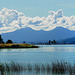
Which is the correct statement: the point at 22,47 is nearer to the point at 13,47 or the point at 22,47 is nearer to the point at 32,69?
the point at 13,47

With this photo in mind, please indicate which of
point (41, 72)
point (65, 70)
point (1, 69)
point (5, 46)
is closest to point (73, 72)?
point (65, 70)

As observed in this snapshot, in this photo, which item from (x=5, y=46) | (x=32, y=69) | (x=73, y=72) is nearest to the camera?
(x=73, y=72)

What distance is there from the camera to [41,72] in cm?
3212

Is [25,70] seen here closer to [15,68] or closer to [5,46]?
[15,68]

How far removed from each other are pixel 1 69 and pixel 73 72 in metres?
9.04

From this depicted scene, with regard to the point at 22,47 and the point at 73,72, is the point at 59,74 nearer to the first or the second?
the point at 73,72

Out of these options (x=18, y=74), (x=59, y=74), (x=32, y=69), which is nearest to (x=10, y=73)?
(x=18, y=74)

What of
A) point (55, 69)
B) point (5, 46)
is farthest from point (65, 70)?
point (5, 46)

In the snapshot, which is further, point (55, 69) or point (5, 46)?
point (5, 46)

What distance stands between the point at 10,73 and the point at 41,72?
4.04 metres

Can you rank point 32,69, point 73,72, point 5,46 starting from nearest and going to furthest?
point 73,72, point 32,69, point 5,46

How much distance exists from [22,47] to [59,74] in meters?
95.4

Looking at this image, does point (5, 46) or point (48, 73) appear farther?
point (5, 46)

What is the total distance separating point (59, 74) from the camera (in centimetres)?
3105
